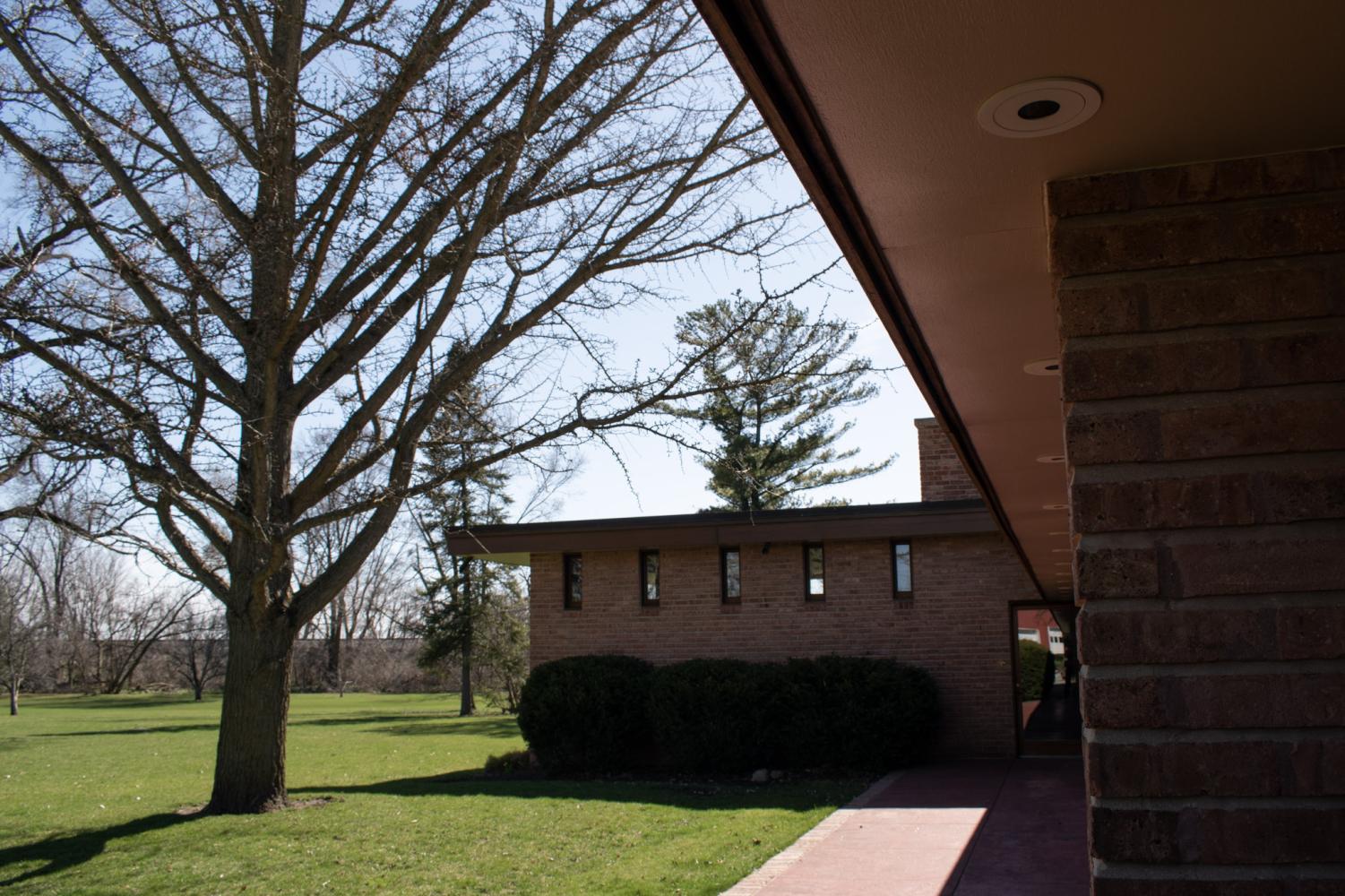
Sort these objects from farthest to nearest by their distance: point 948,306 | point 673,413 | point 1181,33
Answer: point 673,413 < point 948,306 < point 1181,33

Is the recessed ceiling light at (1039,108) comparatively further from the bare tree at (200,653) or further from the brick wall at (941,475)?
the bare tree at (200,653)

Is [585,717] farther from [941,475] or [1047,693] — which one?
[1047,693]

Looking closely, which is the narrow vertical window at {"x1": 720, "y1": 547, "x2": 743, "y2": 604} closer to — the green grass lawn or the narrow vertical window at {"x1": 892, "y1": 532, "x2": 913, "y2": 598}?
the narrow vertical window at {"x1": 892, "y1": 532, "x2": 913, "y2": 598}

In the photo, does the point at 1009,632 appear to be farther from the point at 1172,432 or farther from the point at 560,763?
the point at 1172,432

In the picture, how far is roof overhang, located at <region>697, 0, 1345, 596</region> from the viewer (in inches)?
78.3

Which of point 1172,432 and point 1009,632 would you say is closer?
point 1172,432

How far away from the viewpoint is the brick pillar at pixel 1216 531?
7.03 feet

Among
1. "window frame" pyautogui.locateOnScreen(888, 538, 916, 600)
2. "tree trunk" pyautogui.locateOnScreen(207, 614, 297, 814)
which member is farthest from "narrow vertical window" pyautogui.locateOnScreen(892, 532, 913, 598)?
"tree trunk" pyautogui.locateOnScreen(207, 614, 297, 814)

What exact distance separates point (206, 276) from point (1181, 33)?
988cm

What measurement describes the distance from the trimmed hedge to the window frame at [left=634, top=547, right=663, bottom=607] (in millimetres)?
1570

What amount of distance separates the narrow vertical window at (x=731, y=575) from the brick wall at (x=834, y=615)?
0.39ft

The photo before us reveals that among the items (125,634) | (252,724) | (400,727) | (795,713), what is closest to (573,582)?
(795,713)

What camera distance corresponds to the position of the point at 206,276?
10289mm

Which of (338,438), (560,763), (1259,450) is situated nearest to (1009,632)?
(560,763)
